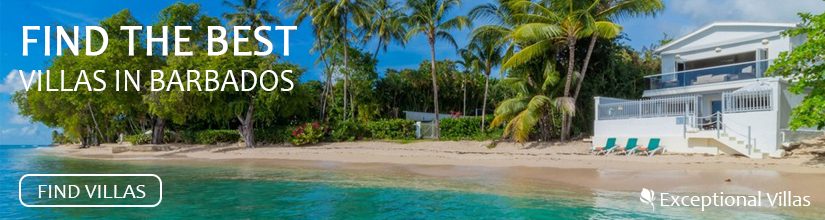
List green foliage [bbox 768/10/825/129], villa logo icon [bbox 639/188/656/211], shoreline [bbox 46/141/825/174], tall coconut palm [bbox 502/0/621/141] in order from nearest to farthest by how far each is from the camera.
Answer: villa logo icon [bbox 639/188/656/211], green foliage [bbox 768/10/825/129], shoreline [bbox 46/141/825/174], tall coconut palm [bbox 502/0/621/141]

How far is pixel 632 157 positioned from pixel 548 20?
21.7 ft

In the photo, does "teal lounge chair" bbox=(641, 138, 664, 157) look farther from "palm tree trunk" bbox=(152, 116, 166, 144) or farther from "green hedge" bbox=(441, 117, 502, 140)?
"palm tree trunk" bbox=(152, 116, 166, 144)

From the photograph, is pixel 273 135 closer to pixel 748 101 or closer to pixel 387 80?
pixel 387 80

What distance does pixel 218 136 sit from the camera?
3475 cm

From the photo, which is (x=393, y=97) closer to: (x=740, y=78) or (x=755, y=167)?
(x=740, y=78)

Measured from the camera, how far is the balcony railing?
70.8ft

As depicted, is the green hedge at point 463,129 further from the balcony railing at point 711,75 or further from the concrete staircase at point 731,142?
the concrete staircase at point 731,142

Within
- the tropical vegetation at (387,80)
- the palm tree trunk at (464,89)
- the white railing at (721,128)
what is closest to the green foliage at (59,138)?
the tropical vegetation at (387,80)

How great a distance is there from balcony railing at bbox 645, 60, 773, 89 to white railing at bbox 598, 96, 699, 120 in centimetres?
422

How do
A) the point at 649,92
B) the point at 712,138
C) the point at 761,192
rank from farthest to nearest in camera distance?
the point at 649,92 → the point at 712,138 → the point at 761,192

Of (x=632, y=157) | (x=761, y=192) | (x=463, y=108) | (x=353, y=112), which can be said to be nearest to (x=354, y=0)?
(x=353, y=112)

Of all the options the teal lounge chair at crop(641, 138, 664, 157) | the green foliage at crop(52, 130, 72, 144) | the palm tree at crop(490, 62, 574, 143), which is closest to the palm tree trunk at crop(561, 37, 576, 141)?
the palm tree at crop(490, 62, 574, 143)

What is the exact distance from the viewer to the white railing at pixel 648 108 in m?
18.5

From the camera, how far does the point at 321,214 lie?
10.2 meters
